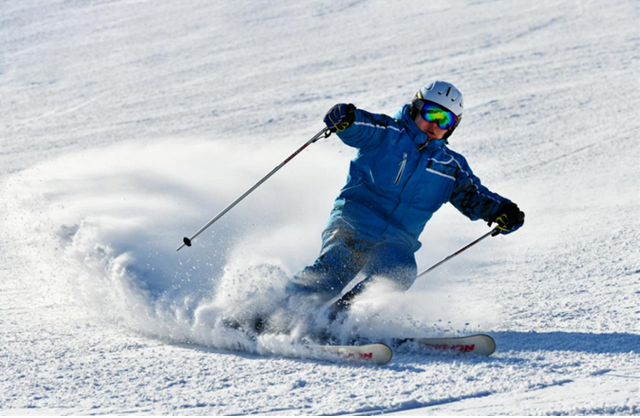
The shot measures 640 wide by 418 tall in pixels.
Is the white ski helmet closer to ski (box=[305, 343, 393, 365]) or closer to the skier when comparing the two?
the skier

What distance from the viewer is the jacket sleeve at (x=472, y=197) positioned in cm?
461

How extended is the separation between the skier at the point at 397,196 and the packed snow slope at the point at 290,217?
25cm

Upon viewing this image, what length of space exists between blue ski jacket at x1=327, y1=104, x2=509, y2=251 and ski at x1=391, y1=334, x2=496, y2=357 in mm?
886

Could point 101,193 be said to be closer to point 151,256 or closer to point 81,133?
point 151,256

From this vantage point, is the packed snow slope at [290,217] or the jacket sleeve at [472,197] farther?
the jacket sleeve at [472,197]

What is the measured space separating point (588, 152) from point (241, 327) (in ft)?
21.4

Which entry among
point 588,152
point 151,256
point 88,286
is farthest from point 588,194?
point 88,286

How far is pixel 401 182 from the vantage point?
15.1 ft

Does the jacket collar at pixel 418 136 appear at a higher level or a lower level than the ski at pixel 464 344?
higher

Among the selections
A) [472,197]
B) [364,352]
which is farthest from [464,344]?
[472,197]

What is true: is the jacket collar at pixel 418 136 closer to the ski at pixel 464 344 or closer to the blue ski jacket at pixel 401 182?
the blue ski jacket at pixel 401 182

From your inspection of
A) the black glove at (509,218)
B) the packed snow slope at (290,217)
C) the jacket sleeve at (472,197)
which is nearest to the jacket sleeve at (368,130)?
the jacket sleeve at (472,197)

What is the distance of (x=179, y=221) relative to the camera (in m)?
6.35

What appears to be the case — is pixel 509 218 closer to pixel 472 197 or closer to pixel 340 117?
pixel 472 197
